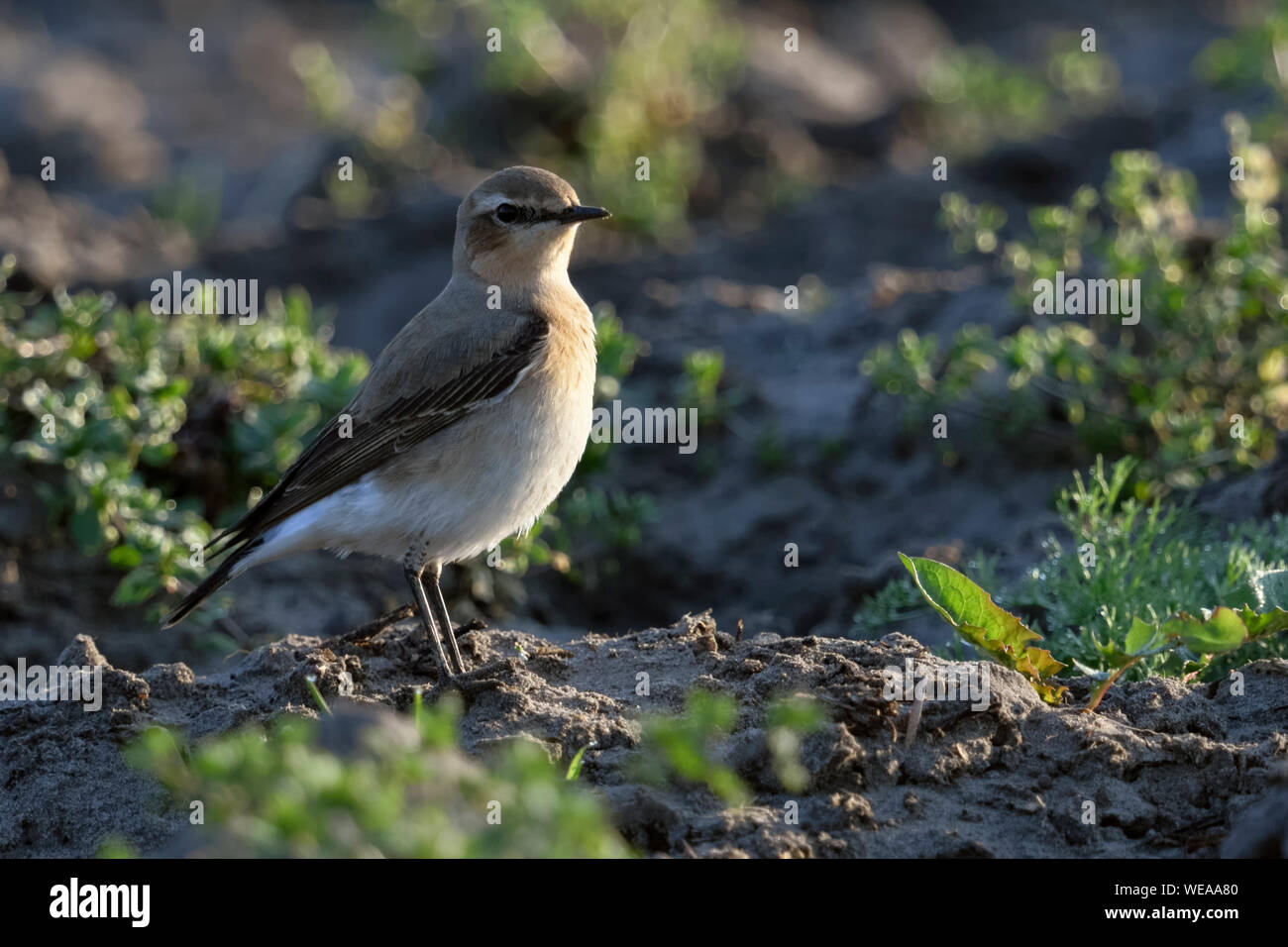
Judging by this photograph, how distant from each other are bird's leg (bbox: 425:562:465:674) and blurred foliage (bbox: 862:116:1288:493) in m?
2.84

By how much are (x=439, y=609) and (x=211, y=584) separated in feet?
2.78

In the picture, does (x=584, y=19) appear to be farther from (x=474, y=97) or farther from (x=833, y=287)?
(x=833, y=287)

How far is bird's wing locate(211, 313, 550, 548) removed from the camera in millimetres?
5891

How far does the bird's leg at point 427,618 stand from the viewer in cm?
528

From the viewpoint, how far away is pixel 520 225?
6328 mm

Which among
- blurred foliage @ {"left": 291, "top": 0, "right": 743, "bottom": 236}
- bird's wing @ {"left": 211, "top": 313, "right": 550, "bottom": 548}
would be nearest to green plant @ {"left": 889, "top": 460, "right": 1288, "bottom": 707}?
bird's wing @ {"left": 211, "top": 313, "right": 550, "bottom": 548}

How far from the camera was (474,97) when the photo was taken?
14.1 meters

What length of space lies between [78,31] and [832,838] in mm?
18224

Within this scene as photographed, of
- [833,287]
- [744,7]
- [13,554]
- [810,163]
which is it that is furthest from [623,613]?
[744,7]

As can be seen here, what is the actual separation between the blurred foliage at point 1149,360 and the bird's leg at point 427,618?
3.00m
